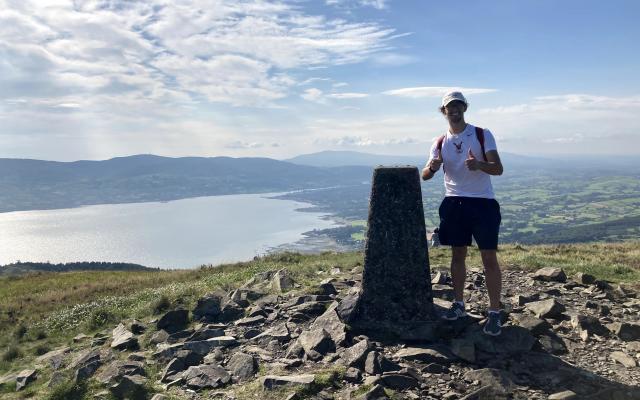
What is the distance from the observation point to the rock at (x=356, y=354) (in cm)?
691

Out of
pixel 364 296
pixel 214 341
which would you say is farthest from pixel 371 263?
pixel 214 341

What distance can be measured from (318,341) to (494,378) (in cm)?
303

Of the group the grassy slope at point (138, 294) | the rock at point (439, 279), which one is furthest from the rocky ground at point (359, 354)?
the grassy slope at point (138, 294)

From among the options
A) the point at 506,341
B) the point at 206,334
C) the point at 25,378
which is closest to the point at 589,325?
the point at 506,341

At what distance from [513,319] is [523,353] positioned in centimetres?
143

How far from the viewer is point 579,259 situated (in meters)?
15.7

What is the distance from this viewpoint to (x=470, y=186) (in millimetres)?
7168

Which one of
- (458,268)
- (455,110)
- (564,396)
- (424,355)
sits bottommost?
(564,396)

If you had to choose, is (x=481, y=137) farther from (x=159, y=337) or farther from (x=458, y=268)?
(x=159, y=337)

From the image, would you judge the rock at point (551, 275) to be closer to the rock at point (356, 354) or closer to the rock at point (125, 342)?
the rock at point (356, 354)

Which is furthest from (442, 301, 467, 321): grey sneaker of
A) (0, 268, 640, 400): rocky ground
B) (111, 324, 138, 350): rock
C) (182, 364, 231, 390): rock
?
(111, 324, 138, 350): rock

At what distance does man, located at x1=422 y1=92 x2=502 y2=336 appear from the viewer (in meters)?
6.99

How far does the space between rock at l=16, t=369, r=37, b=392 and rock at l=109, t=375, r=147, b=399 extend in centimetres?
318

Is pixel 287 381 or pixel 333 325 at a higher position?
pixel 333 325
